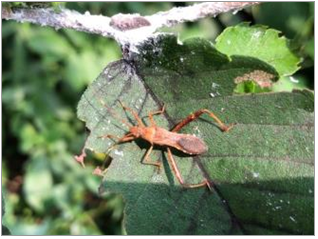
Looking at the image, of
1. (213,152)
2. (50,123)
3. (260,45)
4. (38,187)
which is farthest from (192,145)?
(50,123)

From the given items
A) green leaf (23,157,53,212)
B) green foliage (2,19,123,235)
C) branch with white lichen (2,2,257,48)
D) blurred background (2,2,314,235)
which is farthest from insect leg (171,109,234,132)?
green leaf (23,157,53,212)

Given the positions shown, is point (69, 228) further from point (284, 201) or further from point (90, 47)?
point (284, 201)

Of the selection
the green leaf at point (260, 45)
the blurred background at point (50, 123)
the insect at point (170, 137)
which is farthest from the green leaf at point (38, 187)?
the green leaf at point (260, 45)

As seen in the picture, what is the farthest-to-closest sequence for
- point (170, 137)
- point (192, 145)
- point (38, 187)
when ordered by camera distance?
point (38, 187), point (170, 137), point (192, 145)

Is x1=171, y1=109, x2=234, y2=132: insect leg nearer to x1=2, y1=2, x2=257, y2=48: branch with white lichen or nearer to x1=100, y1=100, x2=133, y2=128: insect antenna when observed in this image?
x1=100, y1=100, x2=133, y2=128: insect antenna

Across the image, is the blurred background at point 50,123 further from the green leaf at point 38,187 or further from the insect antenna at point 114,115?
the insect antenna at point 114,115

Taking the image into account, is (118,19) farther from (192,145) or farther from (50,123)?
(50,123)
